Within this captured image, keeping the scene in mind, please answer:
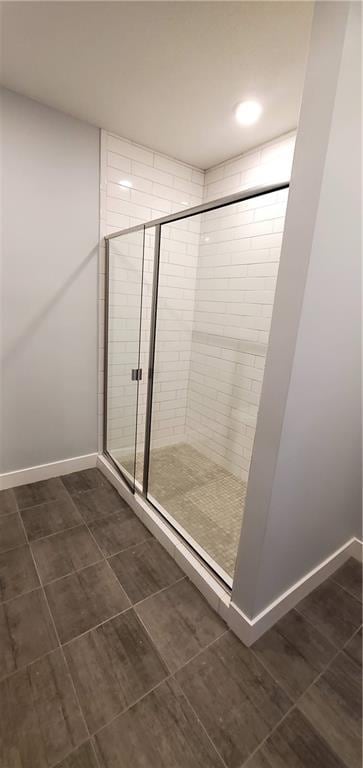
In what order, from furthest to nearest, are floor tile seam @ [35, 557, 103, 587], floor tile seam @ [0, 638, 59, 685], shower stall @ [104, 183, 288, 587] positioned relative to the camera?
shower stall @ [104, 183, 288, 587]
floor tile seam @ [35, 557, 103, 587]
floor tile seam @ [0, 638, 59, 685]

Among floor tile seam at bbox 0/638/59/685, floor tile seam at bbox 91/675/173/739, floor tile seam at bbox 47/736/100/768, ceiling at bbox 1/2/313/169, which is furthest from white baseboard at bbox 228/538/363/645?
ceiling at bbox 1/2/313/169

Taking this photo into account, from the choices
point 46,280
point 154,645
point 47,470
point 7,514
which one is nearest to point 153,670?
point 154,645

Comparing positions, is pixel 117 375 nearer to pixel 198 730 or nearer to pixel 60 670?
pixel 60 670

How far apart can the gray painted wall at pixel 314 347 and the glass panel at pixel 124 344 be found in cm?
114

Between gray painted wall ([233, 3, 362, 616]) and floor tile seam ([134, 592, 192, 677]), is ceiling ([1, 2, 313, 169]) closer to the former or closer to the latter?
gray painted wall ([233, 3, 362, 616])

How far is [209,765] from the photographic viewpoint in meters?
0.90

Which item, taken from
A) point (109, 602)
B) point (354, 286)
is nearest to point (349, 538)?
point (109, 602)

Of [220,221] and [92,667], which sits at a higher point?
[220,221]

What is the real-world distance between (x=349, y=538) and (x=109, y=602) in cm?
134

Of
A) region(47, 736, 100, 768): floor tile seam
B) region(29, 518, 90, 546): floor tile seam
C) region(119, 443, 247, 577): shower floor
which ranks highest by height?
region(119, 443, 247, 577): shower floor

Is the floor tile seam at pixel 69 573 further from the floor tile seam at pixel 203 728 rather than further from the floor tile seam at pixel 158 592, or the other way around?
the floor tile seam at pixel 203 728

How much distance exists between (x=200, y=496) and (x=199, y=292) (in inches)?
65.8

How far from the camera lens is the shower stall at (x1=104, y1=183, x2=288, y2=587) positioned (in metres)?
1.94

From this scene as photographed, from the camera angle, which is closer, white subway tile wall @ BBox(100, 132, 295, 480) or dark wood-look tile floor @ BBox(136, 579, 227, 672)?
dark wood-look tile floor @ BBox(136, 579, 227, 672)
